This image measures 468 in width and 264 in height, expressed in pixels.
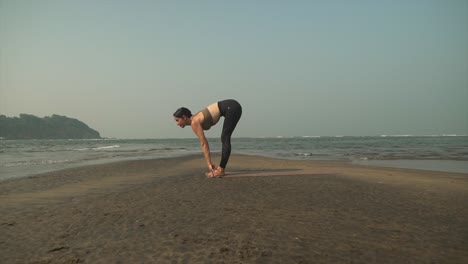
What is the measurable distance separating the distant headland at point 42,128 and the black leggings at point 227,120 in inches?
5290

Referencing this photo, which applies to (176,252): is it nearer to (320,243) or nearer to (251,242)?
(251,242)

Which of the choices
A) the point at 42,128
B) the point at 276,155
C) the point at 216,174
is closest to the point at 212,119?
the point at 216,174

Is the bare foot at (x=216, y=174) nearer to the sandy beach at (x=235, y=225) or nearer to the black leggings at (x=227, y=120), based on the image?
the black leggings at (x=227, y=120)

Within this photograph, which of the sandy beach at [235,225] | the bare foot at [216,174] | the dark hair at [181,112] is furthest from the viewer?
the dark hair at [181,112]

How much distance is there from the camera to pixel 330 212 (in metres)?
3.81

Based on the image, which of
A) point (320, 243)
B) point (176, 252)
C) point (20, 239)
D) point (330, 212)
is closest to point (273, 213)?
point (330, 212)

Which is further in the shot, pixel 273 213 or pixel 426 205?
pixel 426 205

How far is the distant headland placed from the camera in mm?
120094

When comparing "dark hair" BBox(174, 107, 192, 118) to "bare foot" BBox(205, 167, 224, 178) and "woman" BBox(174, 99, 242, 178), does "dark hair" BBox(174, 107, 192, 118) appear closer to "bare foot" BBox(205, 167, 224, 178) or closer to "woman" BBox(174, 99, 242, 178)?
"woman" BBox(174, 99, 242, 178)

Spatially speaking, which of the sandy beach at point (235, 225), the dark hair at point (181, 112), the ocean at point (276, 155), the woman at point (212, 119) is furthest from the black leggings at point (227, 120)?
the ocean at point (276, 155)

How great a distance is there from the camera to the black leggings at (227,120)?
718 cm

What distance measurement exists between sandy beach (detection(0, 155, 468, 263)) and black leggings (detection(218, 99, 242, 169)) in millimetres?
1672

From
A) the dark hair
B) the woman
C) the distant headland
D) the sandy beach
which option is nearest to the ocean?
the woman

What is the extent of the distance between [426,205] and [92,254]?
4067 mm
